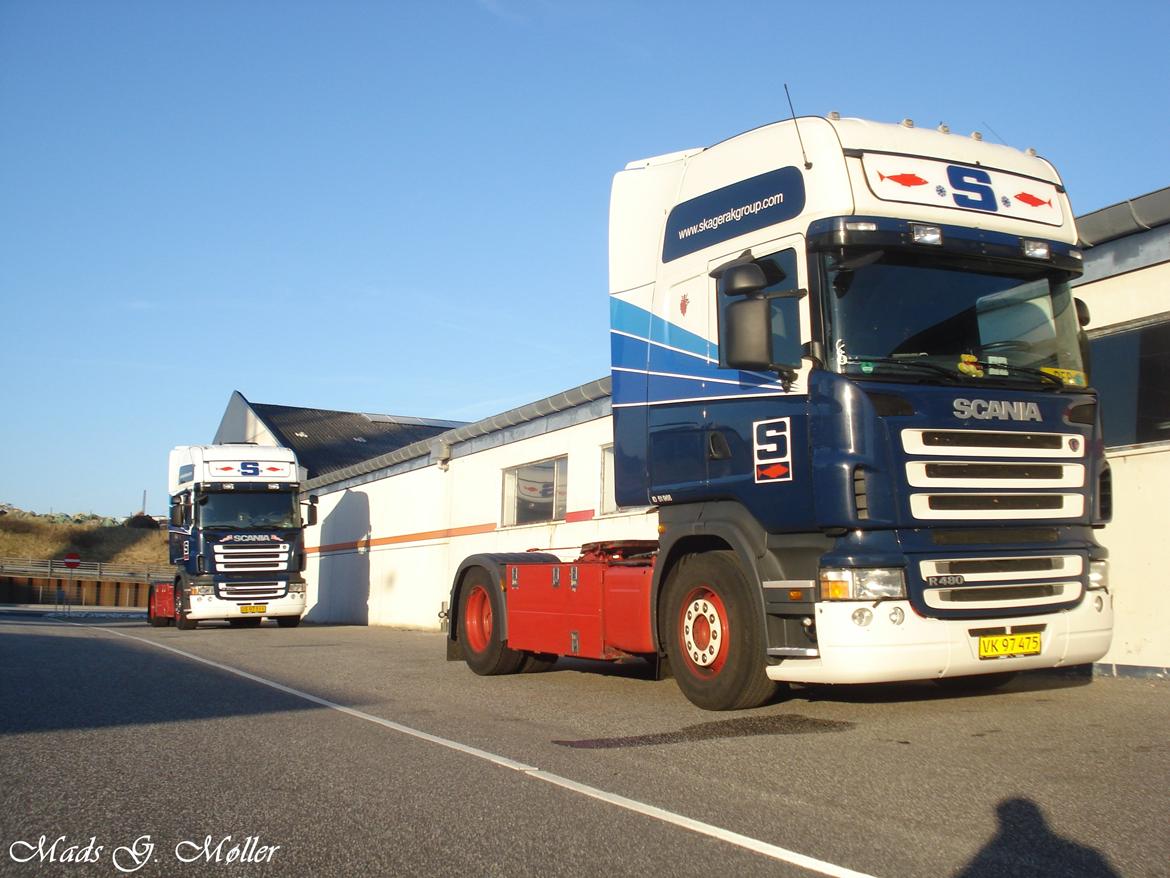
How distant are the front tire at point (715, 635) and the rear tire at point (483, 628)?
A: 3.17m

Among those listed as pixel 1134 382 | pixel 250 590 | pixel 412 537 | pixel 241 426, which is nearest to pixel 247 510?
pixel 250 590

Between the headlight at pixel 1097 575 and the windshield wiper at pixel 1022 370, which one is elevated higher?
the windshield wiper at pixel 1022 370

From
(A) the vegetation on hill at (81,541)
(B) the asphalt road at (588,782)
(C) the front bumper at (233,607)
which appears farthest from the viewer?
(A) the vegetation on hill at (81,541)

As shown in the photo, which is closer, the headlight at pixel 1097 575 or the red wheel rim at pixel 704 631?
the headlight at pixel 1097 575

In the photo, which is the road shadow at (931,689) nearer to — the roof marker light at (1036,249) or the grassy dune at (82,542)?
the roof marker light at (1036,249)

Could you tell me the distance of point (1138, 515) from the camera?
32.1 feet

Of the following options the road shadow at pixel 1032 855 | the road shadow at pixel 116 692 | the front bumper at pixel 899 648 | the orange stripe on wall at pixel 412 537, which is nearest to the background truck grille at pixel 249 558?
the orange stripe on wall at pixel 412 537

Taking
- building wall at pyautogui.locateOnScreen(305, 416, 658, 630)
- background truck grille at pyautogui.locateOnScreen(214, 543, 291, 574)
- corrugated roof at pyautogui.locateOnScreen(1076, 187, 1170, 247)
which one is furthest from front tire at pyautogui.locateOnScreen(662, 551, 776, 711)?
background truck grille at pyautogui.locateOnScreen(214, 543, 291, 574)

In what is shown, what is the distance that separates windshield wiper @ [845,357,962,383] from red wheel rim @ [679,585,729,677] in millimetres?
2037

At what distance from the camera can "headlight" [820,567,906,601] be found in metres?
6.95

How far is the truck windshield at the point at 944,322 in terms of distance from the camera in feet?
23.9

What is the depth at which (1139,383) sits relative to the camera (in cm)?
995

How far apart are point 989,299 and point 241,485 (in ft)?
64.9

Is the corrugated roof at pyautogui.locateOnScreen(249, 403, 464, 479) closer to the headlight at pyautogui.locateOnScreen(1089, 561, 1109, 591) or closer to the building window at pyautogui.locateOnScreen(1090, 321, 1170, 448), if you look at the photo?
the building window at pyautogui.locateOnScreen(1090, 321, 1170, 448)
